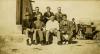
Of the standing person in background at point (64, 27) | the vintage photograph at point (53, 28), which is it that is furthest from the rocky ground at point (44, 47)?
the standing person in background at point (64, 27)

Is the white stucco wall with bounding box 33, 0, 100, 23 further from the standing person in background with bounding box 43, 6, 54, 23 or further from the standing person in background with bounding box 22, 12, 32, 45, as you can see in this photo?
the standing person in background with bounding box 22, 12, 32, 45

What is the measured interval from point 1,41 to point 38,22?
1.67ft

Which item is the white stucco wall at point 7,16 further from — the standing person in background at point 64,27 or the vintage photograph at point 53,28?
the standing person in background at point 64,27

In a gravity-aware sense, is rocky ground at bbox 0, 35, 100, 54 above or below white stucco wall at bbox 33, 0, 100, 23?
below

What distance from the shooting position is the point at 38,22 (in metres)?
2.87

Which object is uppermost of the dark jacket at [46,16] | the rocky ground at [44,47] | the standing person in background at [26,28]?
the dark jacket at [46,16]

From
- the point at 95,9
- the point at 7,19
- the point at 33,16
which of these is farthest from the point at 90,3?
the point at 7,19

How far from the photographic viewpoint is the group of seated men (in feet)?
9.37

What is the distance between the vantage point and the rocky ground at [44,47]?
9.32ft

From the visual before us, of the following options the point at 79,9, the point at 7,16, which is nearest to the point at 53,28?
the point at 79,9

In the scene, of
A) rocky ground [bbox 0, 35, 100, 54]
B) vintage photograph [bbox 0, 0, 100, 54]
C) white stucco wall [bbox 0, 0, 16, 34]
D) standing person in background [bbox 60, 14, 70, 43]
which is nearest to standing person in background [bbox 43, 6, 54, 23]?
vintage photograph [bbox 0, 0, 100, 54]

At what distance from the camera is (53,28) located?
286cm

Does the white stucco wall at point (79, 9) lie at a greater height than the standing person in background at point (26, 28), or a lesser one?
greater

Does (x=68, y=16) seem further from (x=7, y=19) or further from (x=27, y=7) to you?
(x=7, y=19)
